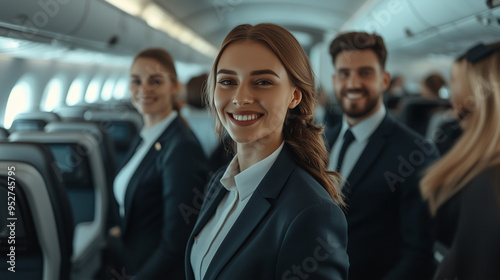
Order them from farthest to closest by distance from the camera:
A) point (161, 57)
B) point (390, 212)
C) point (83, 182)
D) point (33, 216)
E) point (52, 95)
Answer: point (52, 95)
point (83, 182)
point (161, 57)
point (390, 212)
point (33, 216)

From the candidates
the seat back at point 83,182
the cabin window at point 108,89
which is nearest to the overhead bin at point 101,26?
the seat back at point 83,182

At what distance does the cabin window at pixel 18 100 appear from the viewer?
6.00 meters

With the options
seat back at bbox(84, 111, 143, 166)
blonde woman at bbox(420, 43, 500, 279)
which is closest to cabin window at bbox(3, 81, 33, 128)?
seat back at bbox(84, 111, 143, 166)

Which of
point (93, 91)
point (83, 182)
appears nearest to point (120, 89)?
point (93, 91)

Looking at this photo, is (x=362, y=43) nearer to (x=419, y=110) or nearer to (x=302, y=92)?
(x=302, y=92)

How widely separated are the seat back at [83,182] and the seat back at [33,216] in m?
0.99

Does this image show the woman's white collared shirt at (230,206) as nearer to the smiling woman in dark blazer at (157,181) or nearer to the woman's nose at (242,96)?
the woman's nose at (242,96)

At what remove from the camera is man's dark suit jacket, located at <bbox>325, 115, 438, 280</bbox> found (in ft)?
6.12

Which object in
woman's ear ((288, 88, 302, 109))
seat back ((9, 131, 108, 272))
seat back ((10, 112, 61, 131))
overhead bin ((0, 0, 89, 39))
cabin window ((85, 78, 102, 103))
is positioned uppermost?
overhead bin ((0, 0, 89, 39))

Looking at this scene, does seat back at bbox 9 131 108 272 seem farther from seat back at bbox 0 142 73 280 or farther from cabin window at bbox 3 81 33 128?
cabin window at bbox 3 81 33 128

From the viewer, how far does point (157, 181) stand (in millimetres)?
2240

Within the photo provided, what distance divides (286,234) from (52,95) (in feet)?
26.4

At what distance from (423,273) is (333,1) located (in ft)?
26.9

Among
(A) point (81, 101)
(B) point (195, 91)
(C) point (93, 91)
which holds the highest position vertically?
(C) point (93, 91)
